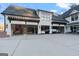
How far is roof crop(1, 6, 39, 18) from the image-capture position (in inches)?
134

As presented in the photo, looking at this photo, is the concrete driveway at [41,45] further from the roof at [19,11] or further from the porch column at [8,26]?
the roof at [19,11]

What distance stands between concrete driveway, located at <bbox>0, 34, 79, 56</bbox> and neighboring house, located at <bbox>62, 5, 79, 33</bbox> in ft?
0.64

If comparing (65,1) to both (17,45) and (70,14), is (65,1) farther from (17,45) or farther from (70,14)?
(17,45)

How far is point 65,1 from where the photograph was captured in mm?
3521

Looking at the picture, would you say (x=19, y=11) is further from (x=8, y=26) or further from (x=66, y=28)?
(x=66, y=28)

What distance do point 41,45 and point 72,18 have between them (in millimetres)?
1134

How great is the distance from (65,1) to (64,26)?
68cm

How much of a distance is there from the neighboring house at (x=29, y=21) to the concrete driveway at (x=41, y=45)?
0.56ft

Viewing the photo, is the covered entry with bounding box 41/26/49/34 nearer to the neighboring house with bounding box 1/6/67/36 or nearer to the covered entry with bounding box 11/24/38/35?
the neighboring house with bounding box 1/6/67/36

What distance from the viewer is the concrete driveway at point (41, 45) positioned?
3324mm

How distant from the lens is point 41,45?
3.54m

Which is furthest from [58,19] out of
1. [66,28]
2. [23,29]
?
[23,29]

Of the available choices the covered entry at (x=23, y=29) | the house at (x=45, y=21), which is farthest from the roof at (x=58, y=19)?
the covered entry at (x=23, y=29)

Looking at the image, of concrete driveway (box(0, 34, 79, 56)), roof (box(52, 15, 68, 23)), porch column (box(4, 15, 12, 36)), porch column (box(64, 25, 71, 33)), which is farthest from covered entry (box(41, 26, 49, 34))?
porch column (box(4, 15, 12, 36))
